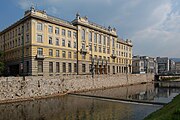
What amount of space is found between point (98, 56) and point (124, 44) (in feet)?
84.9

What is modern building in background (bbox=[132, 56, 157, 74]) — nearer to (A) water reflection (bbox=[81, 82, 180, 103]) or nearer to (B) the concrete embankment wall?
(B) the concrete embankment wall

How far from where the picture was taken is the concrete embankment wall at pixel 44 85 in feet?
107

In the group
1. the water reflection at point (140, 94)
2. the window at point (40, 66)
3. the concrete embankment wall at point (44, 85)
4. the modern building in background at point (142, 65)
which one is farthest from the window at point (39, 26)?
the modern building in background at point (142, 65)

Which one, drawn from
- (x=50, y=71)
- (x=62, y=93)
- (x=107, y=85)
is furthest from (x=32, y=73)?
(x=107, y=85)

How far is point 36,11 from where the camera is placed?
49.1 meters

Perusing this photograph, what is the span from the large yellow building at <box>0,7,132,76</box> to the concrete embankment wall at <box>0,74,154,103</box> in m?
8.64

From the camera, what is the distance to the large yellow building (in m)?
48.8

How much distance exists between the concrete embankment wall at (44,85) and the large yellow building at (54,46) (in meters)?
8.64

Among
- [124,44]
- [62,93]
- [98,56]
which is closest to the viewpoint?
[62,93]

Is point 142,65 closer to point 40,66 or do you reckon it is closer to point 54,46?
point 54,46

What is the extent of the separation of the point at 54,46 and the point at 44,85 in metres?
17.6

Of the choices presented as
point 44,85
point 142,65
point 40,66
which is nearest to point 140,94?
point 44,85

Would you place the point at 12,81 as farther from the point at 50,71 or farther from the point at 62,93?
the point at 50,71

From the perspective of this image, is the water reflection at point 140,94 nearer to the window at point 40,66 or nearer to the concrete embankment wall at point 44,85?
the concrete embankment wall at point 44,85
